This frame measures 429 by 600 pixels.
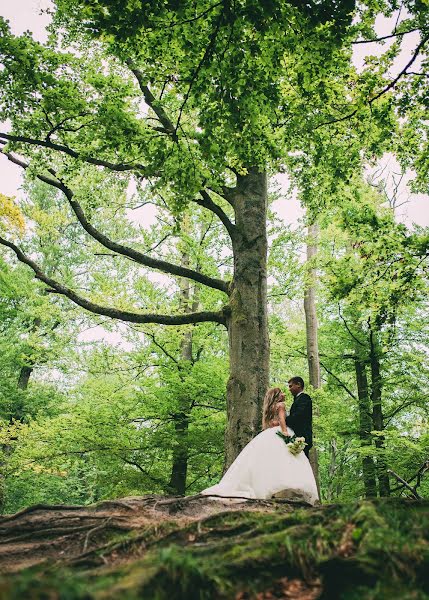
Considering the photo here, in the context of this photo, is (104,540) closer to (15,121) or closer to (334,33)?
(334,33)

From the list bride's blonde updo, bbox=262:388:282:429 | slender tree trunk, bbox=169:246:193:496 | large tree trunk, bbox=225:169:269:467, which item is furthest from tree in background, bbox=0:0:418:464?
slender tree trunk, bbox=169:246:193:496

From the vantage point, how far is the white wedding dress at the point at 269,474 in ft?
16.1

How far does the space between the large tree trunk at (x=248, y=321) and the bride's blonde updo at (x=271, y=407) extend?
53cm

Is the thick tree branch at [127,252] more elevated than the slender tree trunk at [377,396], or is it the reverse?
the thick tree branch at [127,252]

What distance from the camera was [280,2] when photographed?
12.8ft

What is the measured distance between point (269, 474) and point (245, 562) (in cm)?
375

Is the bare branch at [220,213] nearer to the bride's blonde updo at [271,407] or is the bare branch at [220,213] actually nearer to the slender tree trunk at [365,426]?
the bride's blonde updo at [271,407]

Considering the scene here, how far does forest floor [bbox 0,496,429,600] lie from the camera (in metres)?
1.18

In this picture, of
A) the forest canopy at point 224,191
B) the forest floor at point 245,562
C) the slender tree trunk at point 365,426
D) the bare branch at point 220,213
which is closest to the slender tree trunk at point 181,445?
the forest canopy at point 224,191

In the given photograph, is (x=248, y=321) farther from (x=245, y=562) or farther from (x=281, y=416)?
(x=245, y=562)

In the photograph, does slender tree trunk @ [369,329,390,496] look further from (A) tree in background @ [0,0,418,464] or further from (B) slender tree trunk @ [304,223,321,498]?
(A) tree in background @ [0,0,418,464]

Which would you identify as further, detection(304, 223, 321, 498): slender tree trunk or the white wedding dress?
detection(304, 223, 321, 498): slender tree trunk

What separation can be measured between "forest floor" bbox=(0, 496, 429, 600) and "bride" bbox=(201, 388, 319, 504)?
2629 millimetres

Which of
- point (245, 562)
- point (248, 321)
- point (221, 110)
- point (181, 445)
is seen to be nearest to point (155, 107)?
point (221, 110)
